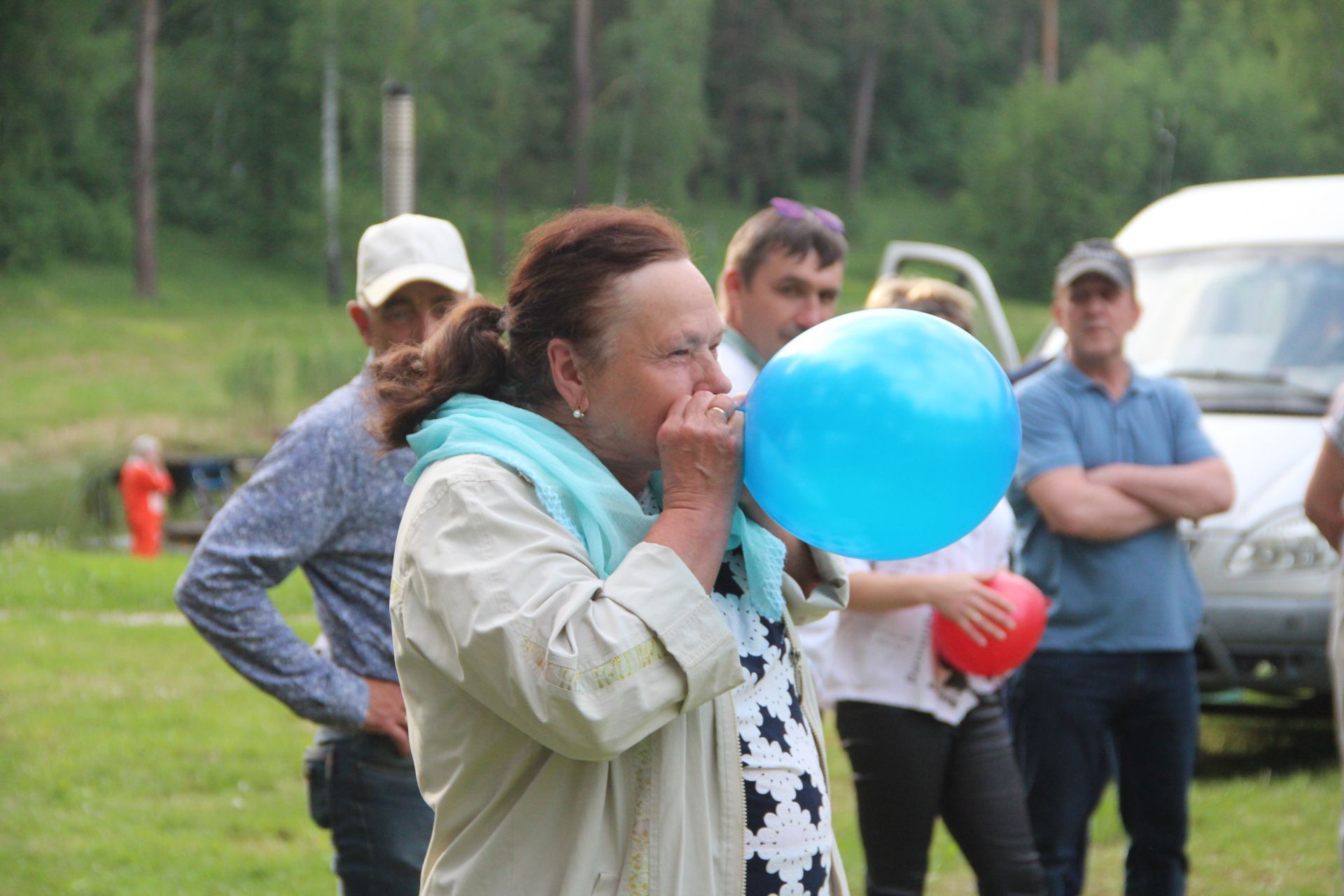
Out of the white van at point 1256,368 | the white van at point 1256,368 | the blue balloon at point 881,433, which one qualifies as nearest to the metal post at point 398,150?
the white van at point 1256,368

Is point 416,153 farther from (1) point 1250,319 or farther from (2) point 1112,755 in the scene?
(2) point 1112,755

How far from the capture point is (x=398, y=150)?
8328mm

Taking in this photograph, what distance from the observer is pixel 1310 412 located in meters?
6.63

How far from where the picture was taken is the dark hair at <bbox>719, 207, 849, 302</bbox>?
3.89 meters

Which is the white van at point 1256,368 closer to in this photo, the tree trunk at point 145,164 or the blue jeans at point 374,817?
the blue jeans at point 374,817

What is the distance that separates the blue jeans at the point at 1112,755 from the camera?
4.29m

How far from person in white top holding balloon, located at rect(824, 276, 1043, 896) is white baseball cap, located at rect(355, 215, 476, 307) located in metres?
1.27

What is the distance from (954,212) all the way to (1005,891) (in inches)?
2310

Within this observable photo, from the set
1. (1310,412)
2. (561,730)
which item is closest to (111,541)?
(1310,412)

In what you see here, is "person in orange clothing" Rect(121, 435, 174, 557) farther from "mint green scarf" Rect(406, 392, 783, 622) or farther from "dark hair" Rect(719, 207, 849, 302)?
"mint green scarf" Rect(406, 392, 783, 622)

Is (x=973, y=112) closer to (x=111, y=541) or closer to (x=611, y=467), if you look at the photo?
(x=111, y=541)

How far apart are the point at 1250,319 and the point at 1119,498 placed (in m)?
3.34

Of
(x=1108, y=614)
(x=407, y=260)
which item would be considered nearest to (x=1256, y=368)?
(x=1108, y=614)

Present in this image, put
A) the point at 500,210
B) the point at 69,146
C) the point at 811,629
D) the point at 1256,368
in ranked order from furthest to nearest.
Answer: the point at 500,210
the point at 69,146
the point at 1256,368
the point at 811,629
